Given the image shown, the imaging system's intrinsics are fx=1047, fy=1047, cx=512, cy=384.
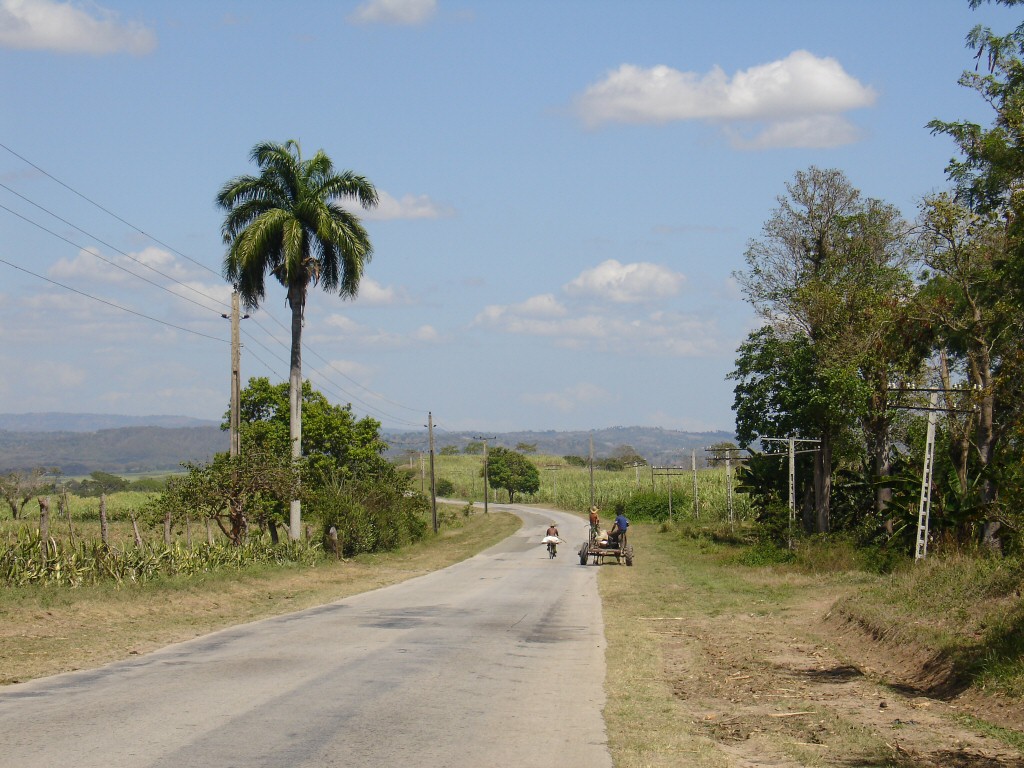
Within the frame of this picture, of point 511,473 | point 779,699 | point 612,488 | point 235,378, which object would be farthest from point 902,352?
point 511,473

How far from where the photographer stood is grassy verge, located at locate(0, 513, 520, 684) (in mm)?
13773

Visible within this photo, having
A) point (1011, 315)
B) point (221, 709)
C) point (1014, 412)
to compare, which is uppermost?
point (1011, 315)

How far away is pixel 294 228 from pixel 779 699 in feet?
84.8

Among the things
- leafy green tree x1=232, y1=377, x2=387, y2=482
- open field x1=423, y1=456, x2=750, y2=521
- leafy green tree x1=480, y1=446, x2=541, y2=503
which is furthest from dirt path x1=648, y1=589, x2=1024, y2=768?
leafy green tree x1=480, y1=446, x2=541, y2=503

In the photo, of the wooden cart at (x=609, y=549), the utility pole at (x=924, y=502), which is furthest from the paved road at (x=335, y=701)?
the wooden cart at (x=609, y=549)

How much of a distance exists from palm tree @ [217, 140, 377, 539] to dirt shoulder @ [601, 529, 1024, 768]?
58.5ft

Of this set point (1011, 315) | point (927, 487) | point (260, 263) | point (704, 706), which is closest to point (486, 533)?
point (260, 263)

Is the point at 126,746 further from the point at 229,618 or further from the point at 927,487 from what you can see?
the point at 927,487

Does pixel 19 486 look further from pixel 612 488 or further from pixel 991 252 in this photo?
pixel 991 252

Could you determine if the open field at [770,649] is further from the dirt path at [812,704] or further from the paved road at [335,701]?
the paved road at [335,701]

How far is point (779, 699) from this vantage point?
1127cm

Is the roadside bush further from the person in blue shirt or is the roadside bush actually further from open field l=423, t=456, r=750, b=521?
open field l=423, t=456, r=750, b=521

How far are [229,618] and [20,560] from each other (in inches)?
177

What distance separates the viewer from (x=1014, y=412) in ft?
71.2
